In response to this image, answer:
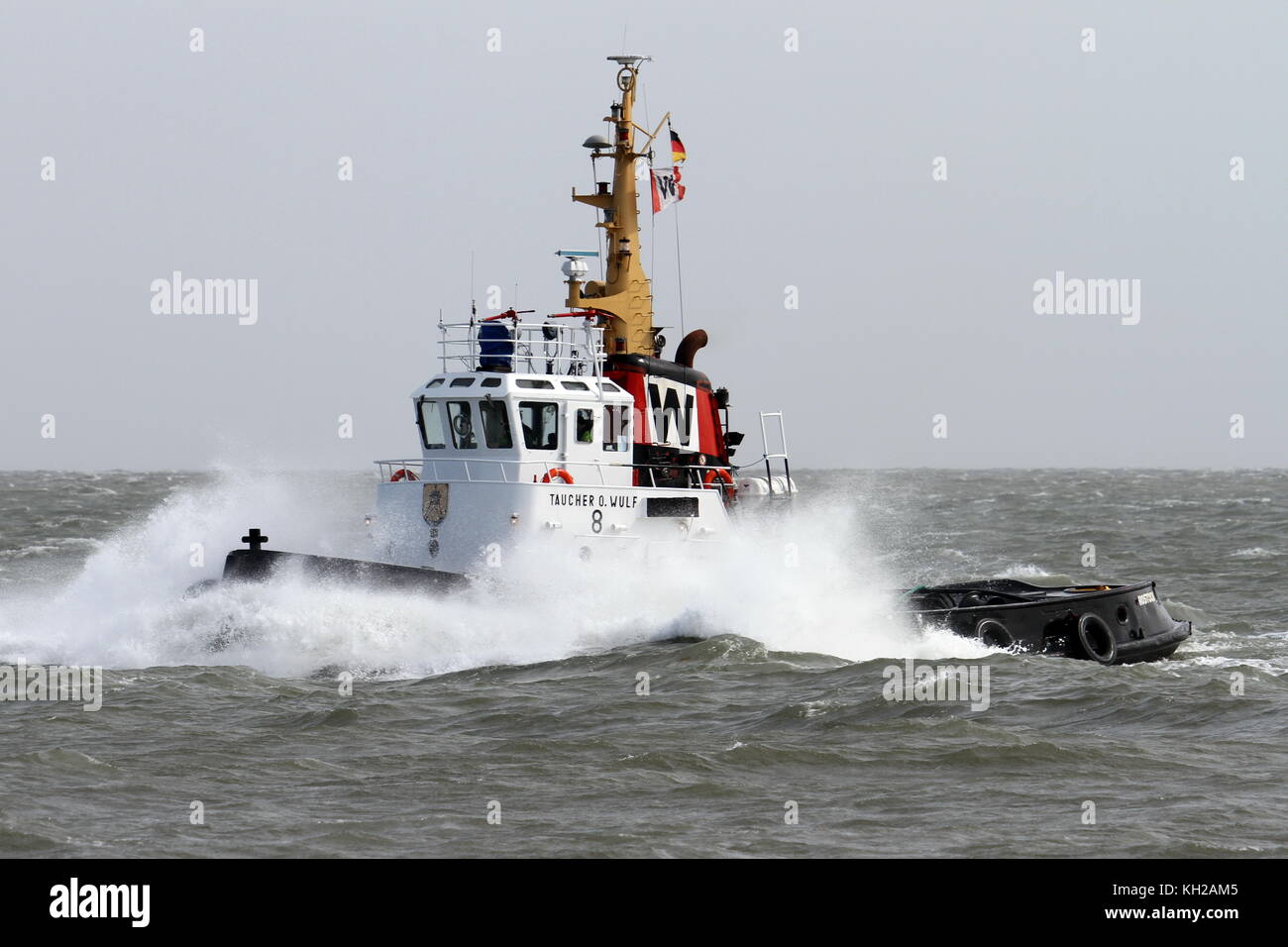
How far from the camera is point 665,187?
23.9 metres

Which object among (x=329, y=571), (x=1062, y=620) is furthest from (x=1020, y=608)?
(x=329, y=571)

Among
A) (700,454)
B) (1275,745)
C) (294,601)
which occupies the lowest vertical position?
(1275,745)

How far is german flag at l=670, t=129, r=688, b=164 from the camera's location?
2388 cm

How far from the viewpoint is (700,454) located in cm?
2305

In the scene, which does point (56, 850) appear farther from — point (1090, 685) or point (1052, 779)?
point (1090, 685)

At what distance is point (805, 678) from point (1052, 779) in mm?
5163

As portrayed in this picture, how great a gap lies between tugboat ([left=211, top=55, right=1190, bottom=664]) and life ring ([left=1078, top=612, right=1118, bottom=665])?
0.06 feet

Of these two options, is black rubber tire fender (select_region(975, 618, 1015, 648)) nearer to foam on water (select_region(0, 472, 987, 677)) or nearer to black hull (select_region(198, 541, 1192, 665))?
black hull (select_region(198, 541, 1192, 665))

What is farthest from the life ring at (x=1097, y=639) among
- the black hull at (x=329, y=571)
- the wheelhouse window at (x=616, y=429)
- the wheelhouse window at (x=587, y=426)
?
the black hull at (x=329, y=571)

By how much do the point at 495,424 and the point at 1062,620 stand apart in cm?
799

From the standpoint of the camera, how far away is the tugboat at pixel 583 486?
2003cm

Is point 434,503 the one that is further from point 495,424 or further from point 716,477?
point 716,477
